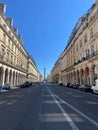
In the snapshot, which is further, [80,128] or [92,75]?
[92,75]

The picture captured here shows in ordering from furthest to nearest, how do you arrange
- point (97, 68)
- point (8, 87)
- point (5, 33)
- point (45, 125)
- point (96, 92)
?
point (5, 33) → point (8, 87) → point (97, 68) → point (96, 92) → point (45, 125)

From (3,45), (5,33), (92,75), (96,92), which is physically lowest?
(96,92)

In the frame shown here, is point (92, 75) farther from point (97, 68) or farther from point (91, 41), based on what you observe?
point (91, 41)

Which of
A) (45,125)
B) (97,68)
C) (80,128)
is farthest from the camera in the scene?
(97,68)

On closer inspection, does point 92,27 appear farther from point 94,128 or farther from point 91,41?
point 94,128

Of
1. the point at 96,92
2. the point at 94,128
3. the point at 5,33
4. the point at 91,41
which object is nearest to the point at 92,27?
the point at 91,41

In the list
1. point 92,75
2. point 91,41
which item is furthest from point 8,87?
point 91,41

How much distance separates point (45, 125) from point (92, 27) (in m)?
36.7

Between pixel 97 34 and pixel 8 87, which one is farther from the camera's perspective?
pixel 8 87

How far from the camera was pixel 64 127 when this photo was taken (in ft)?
20.6

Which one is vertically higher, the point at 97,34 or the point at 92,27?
the point at 92,27

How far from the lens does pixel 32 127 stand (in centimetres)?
626

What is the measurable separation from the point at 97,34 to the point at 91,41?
432cm

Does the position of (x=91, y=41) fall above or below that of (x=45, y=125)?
above
